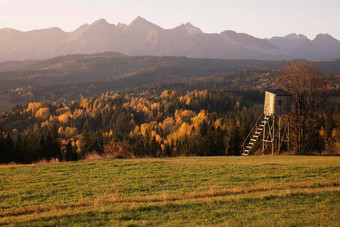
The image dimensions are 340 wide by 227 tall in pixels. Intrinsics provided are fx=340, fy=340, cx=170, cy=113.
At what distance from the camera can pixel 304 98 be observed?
139ft

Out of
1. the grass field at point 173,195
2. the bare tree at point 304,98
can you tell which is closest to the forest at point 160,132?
the bare tree at point 304,98

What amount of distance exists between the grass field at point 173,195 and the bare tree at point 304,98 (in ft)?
51.2

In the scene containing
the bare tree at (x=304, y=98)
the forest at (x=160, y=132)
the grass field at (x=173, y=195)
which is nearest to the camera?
the grass field at (x=173, y=195)

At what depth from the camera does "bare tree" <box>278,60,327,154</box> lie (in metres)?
41.1

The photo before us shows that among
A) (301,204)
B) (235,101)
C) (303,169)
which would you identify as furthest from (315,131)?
(235,101)

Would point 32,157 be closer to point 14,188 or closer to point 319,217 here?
point 14,188

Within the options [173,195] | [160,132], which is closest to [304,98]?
[173,195]

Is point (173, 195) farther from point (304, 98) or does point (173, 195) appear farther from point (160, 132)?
point (160, 132)

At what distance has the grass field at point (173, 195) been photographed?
1426cm

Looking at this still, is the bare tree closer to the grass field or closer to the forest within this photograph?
the forest

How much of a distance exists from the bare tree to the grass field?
1562 cm

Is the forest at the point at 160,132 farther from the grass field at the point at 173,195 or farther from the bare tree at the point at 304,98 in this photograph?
the grass field at the point at 173,195

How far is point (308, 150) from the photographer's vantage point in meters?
42.7

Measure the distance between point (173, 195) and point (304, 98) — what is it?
3001cm
